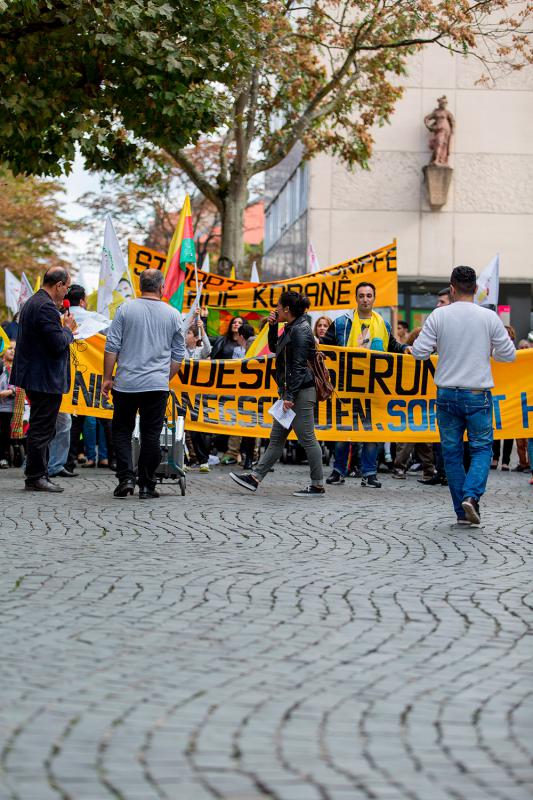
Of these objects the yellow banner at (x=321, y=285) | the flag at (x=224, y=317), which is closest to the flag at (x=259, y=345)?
the yellow banner at (x=321, y=285)

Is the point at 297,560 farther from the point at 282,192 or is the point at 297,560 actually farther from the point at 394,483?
the point at 282,192

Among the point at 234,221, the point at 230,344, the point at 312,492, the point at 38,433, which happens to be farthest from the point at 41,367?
the point at 234,221

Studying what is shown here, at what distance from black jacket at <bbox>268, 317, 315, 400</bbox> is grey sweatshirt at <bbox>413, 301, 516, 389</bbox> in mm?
2260

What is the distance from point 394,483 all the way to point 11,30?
6.73 metres

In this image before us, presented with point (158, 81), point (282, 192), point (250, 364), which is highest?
point (282, 192)

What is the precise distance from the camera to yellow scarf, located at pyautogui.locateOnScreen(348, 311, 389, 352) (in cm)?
1462

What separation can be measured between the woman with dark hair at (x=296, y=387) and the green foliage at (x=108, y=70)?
3.98 meters

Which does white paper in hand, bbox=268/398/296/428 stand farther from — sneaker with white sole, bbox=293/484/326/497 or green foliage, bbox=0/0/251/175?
green foliage, bbox=0/0/251/175

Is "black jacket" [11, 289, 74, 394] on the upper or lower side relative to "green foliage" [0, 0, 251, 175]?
lower

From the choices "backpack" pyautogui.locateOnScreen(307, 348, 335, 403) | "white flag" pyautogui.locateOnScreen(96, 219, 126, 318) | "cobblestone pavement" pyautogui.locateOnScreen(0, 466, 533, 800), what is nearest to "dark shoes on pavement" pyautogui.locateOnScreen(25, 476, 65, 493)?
"backpack" pyautogui.locateOnScreen(307, 348, 335, 403)

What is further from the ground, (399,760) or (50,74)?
(50,74)

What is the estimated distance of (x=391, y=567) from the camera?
7.61 metres

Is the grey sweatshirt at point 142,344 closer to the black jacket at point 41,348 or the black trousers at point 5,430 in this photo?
the black jacket at point 41,348

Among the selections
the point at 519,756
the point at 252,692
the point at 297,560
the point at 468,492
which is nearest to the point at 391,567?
the point at 297,560
